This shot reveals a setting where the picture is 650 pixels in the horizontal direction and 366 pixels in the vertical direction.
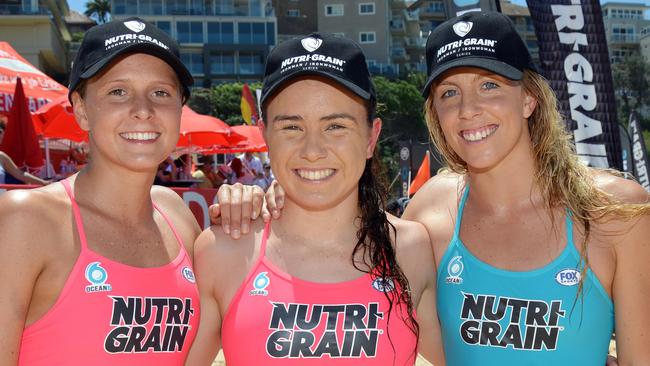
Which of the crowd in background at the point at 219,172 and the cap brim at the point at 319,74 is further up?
the crowd in background at the point at 219,172

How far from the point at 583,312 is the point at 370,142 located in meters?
1.06

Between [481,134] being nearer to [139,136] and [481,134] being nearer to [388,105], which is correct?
[139,136]

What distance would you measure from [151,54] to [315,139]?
0.70 meters

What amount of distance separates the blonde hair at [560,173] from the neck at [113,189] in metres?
1.34

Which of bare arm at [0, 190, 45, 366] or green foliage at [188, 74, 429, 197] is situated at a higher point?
green foliage at [188, 74, 429, 197]

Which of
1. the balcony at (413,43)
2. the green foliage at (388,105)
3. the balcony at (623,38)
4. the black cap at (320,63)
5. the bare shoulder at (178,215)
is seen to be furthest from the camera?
the balcony at (623,38)

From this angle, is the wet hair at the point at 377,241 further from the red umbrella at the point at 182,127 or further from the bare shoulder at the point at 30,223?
the red umbrella at the point at 182,127

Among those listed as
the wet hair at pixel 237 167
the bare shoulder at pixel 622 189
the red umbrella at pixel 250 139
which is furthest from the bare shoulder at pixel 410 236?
the wet hair at pixel 237 167

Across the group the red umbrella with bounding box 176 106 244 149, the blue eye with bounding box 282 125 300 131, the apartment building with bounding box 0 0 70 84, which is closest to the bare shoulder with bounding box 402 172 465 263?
the blue eye with bounding box 282 125 300 131

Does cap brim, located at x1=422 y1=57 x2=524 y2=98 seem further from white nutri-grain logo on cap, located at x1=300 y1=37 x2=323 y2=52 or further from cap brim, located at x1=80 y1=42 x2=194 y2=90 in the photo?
cap brim, located at x1=80 y1=42 x2=194 y2=90

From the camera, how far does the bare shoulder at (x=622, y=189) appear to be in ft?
8.37

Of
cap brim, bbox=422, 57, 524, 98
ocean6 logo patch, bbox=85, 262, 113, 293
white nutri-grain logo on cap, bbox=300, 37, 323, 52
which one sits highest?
white nutri-grain logo on cap, bbox=300, 37, 323, 52

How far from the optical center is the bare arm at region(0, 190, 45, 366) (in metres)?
2.07

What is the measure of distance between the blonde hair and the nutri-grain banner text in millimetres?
4830
